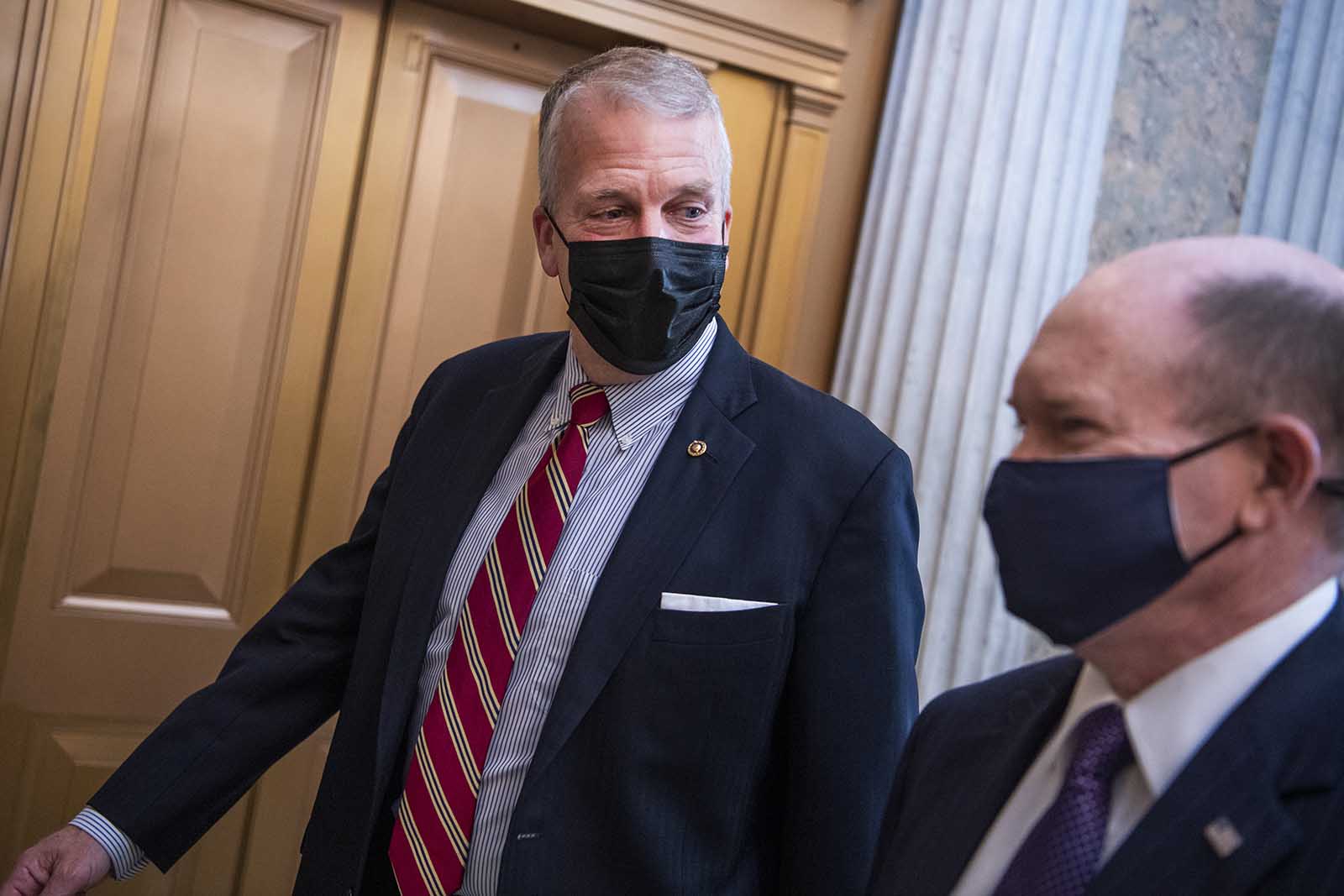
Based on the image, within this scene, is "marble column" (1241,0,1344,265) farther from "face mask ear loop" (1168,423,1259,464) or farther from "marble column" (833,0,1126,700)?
"face mask ear loop" (1168,423,1259,464)

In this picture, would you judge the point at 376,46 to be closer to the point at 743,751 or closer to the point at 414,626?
the point at 414,626

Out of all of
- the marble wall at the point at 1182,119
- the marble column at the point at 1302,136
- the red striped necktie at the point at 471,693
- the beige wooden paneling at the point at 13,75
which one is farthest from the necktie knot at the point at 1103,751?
the marble column at the point at 1302,136

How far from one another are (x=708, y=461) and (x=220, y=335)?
1.62 meters

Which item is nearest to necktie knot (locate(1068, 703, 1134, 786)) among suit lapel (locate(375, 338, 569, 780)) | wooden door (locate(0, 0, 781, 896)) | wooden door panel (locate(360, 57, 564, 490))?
suit lapel (locate(375, 338, 569, 780))

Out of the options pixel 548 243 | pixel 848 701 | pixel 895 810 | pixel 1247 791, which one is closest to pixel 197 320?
pixel 548 243

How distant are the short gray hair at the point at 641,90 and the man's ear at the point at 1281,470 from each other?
0.99 meters

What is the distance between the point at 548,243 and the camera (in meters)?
2.00

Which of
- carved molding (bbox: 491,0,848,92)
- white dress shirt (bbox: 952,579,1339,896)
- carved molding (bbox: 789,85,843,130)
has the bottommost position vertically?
white dress shirt (bbox: 952,579,1339,896)

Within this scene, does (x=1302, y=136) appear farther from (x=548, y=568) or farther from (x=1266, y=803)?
(x=1266, y=803)

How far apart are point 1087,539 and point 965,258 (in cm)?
208

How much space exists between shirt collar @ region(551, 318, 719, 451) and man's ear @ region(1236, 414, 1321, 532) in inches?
35.4

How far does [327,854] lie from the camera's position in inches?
71.5

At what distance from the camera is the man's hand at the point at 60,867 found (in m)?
1.69

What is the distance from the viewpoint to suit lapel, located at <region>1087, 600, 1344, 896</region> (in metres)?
1.00
